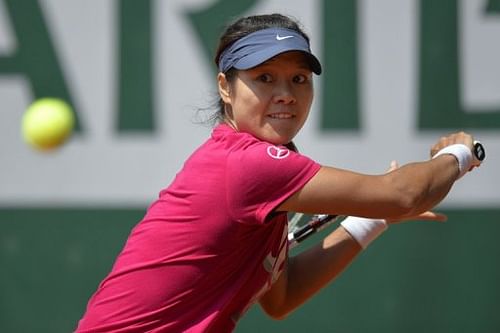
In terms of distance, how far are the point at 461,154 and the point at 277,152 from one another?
626 millimetres

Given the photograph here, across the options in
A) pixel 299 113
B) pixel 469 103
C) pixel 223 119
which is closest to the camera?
pixel 299 113

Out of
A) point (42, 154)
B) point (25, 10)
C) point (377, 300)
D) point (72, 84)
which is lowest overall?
point (377, 300)

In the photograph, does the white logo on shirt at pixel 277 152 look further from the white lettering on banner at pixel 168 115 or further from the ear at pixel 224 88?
the white lettering on banner at pixel 168 115

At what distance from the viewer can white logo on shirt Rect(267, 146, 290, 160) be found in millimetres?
3184

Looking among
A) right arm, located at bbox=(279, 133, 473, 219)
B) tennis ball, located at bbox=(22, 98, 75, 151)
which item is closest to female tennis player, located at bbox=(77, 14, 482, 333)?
right arm, located at bbox=(279, 133, 473, 219)

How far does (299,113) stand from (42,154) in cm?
318

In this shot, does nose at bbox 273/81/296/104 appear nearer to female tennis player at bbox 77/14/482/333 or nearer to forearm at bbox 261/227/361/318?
female tennis player at bbox 77/14/482/333

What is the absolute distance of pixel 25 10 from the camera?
20.8 ft

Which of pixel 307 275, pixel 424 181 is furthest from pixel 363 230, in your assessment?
pixel 424 181

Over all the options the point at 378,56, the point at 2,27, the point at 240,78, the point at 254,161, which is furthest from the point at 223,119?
the point at 2,27

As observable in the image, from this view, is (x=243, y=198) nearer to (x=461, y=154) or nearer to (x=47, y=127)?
(x=461, y=154)

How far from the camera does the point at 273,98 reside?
131 inches

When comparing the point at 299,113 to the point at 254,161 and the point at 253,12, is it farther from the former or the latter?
the point at 253,12

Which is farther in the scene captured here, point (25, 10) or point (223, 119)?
point (25, 10)
